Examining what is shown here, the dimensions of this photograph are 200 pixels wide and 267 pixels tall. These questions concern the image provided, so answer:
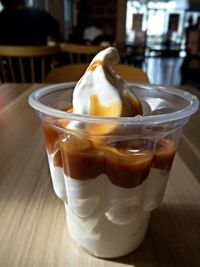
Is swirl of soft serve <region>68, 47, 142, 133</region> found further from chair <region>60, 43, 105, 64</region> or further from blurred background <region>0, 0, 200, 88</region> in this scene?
blurred background <region>0, 0, 200, 88</region>

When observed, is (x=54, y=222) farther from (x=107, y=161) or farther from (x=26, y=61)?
(x=26, y=61)

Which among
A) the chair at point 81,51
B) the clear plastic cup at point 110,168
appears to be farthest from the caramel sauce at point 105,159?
the chair at point 81,51

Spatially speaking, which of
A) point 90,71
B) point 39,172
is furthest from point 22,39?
point 90,71

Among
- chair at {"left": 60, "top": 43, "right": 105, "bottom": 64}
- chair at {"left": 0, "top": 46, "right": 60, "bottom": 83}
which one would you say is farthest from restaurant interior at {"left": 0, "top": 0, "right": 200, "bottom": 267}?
chair at {"left": 60, "top": 43, "right": 105, "bottom": 64}

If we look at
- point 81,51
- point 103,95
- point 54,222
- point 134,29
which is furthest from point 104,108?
point 134,29

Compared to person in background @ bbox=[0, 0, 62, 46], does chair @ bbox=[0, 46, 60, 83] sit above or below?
below

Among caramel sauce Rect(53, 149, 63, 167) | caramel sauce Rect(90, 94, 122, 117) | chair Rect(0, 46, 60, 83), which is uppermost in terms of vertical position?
caramel sauce Rect(90, 94, 122, 117)

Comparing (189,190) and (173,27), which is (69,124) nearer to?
(189,190)
